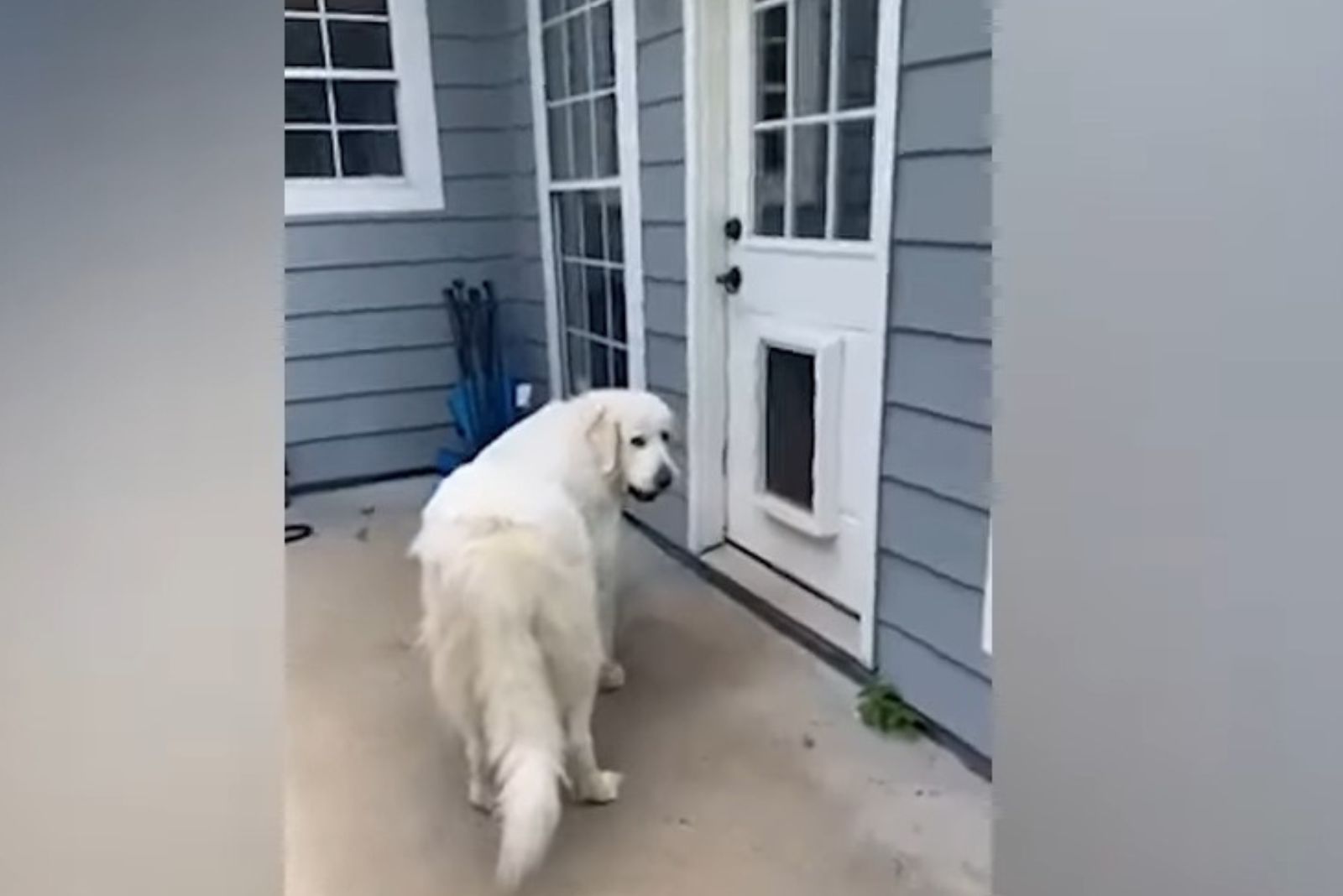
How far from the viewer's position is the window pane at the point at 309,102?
13.7 ft

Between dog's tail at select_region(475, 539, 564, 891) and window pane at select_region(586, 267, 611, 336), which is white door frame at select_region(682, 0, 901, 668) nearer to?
window pane at select_region(586, 267, 611, 336)

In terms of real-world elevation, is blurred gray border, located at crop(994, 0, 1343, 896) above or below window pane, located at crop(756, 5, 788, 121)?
below

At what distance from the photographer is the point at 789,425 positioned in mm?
2967

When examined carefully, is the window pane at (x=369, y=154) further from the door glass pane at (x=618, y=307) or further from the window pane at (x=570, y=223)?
the door glass pane at (x=618, y=307)

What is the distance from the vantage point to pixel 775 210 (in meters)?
2.92

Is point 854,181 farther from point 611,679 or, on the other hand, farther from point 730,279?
point 611,679

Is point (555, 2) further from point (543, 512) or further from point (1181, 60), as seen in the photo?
point (1181, 60)

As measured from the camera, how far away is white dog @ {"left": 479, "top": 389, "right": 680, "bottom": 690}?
240 cm

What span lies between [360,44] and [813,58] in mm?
2233

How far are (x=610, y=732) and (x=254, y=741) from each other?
157cm

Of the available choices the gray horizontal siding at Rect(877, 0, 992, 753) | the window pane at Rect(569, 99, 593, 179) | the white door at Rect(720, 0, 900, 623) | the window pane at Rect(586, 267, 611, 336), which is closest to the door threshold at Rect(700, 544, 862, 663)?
the white door at Rect(720, 0, 900, 623)

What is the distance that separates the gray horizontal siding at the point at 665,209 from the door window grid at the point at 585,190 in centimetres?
27

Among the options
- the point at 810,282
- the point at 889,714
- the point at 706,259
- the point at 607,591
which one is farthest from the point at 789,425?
the point at 889,714

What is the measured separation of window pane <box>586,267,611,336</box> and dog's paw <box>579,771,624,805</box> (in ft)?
6.92
